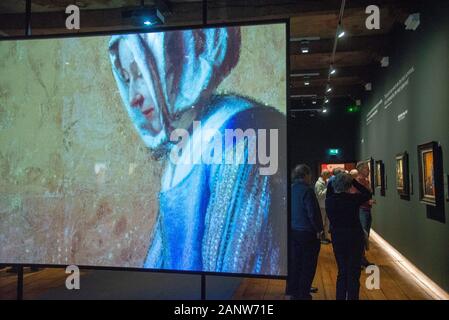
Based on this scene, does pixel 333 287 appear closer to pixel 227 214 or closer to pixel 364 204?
pixel 364 204

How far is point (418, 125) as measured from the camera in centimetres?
522

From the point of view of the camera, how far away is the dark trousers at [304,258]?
3.95 meters

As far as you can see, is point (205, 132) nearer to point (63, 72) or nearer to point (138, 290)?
point (63, 72)

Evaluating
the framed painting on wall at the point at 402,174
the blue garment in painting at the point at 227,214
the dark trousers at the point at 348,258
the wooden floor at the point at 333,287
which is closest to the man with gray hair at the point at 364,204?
the wooden floor at the point at 333,287

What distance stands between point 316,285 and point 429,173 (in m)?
1.88

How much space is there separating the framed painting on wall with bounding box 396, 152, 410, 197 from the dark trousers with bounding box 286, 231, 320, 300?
2.65 meters

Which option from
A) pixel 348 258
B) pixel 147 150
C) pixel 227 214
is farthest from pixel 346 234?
pixel 147 150

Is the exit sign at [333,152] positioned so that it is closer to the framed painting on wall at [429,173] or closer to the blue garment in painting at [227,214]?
the framed painting on wall at [429,173]

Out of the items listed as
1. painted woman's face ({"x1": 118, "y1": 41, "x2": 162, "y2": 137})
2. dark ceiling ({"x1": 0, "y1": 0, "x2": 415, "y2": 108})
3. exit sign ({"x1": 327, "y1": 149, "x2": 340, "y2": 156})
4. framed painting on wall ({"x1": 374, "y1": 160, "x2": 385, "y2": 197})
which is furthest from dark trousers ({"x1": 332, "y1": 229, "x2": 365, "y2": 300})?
exit sign ({"x1": 327, "y1": 149, "x2": 340, "y2": 156})

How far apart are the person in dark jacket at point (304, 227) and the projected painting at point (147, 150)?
2.68 ft

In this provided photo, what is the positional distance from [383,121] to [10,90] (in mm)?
6513

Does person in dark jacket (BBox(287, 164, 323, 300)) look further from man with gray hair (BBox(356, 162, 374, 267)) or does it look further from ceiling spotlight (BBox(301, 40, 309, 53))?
ceiling spotlight (BBox(301, 40, 309, 53))

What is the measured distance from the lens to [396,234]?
700 cm

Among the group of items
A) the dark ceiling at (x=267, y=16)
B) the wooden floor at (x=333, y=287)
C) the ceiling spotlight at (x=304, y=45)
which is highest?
the dark ceiling at (x=267, y=16)
